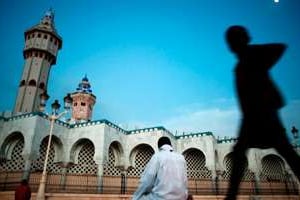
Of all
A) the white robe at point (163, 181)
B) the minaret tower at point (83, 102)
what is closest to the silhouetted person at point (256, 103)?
the white robe at point (163, 181)

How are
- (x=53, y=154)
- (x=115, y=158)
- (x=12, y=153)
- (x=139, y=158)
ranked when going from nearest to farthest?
(x=12, y=153) < (x=53, y=154) < (x=115, y=158) < (x=139, y=158)

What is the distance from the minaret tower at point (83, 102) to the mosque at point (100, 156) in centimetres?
540

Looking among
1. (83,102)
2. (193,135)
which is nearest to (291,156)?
(193,135)

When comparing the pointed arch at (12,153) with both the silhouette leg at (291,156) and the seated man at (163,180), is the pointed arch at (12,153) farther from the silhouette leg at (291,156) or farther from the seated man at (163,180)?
the silhouette leg at (291,156)

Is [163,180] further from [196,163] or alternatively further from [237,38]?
[196,163]

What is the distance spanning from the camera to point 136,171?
64.8 ft

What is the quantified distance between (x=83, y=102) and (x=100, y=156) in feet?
44.8

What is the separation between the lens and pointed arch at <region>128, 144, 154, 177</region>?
19500 millimetres

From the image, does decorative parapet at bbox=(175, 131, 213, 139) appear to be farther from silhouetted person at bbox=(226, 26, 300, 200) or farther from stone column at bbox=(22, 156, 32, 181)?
silhouetted person at bbox=(226, 26, 300, 200)

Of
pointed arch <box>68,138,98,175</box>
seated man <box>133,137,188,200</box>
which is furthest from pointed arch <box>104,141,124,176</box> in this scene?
seated man <box>133,137,188,200</box>

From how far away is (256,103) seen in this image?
2373 millimetres

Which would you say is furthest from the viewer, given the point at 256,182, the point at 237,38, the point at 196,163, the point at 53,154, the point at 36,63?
the point at 36,63

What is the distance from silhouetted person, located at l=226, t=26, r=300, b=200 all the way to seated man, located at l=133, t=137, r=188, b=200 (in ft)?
2.15

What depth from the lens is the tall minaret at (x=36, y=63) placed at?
24859mm
